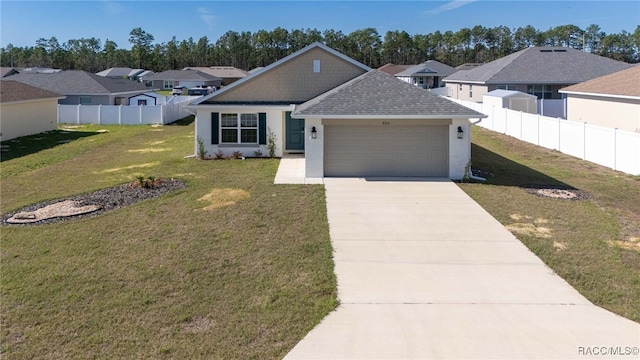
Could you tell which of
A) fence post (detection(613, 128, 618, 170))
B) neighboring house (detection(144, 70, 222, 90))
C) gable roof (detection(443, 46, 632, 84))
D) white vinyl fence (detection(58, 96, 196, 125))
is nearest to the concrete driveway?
fence post (detection(613, 128, 618, 170))

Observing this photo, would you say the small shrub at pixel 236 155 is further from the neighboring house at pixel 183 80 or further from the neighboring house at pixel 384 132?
the neighboring house at pixel 183 80

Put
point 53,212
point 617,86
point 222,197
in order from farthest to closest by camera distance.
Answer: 1. point 617,86
2. point 222,197
3. point 53,212

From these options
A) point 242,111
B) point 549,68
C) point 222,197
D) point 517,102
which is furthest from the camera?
point 549,68

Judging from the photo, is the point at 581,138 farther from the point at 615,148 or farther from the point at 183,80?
the point at 183,80

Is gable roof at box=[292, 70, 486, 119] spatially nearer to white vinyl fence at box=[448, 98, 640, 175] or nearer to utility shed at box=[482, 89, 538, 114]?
white vinyl fence at box=[448, 98, 640, 175]

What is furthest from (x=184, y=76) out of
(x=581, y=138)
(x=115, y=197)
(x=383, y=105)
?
(x=115, y=197)

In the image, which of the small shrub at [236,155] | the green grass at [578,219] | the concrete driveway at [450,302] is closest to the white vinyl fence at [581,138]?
the green grass at [578,219]

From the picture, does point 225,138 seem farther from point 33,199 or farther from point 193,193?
point 33,199
